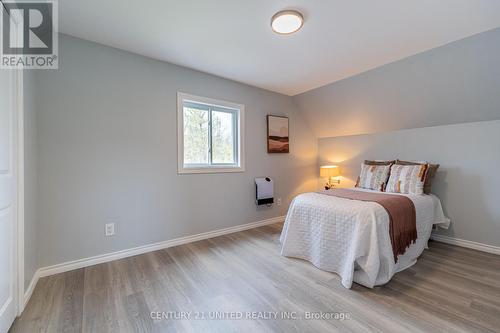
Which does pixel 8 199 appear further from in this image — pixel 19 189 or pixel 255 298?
pixel 255 298

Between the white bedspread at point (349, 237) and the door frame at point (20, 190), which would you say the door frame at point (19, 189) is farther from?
the white bedspread at point (349, 237)

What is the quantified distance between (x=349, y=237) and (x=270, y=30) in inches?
81.2

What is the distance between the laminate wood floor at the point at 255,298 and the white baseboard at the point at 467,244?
0.87 ft

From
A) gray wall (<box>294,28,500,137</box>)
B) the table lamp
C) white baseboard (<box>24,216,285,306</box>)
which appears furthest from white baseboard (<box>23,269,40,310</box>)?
gray wall (<box>294,28,500,137</box>)

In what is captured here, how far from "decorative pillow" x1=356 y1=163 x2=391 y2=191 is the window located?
1858 mm

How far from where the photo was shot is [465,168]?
2.66m

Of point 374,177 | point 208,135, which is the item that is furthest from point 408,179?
point 208,135

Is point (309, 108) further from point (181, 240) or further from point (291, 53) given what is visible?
point (181, 240)

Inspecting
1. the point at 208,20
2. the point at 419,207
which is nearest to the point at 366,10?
the point at 208,20

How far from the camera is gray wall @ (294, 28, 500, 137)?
216 centimetres

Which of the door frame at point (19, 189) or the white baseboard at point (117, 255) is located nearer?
the door frame at point (19, 189)

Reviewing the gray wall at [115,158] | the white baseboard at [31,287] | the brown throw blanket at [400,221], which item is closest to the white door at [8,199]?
the white baseboard at [31,287]

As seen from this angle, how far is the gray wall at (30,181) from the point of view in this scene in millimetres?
1617

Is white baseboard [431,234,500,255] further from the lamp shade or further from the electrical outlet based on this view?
the electrical outlet
